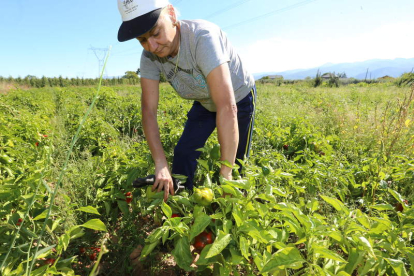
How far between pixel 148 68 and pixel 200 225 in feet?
4.13

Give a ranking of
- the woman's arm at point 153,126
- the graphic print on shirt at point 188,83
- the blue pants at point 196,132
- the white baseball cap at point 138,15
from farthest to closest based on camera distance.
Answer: the blue pants at point 196,132
the graphic print on shirt at point 188,83
the woman's arm at point 153,126
the white baseball cap at point 138,15

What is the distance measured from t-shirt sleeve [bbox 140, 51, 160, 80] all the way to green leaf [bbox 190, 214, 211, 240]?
1.17 metres

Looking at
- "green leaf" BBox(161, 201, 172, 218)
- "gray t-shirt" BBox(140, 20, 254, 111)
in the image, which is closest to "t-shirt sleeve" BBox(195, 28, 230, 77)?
"gray t-shirt" BBox(140, 20, 254, 111)

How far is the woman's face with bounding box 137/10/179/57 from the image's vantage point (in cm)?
141

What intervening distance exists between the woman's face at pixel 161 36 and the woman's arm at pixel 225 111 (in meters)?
0.33

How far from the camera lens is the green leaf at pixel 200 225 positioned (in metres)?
1.05

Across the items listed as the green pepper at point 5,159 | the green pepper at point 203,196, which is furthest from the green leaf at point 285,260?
the green pepper at point 5,159

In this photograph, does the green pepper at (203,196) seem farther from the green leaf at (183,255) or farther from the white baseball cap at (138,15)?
the white baseball cap at (138,15)

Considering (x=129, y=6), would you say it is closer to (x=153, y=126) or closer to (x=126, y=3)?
(x=126, y=3)

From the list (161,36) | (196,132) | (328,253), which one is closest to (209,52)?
(161,36)

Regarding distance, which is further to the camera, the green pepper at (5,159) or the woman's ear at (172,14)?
the green pepper at (5,159)

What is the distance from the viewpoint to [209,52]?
58.9 inches

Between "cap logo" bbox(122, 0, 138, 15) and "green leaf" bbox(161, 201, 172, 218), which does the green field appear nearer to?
"green leaf" bbox(161, 201, 172, 218)

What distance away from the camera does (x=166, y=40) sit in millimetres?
1471
